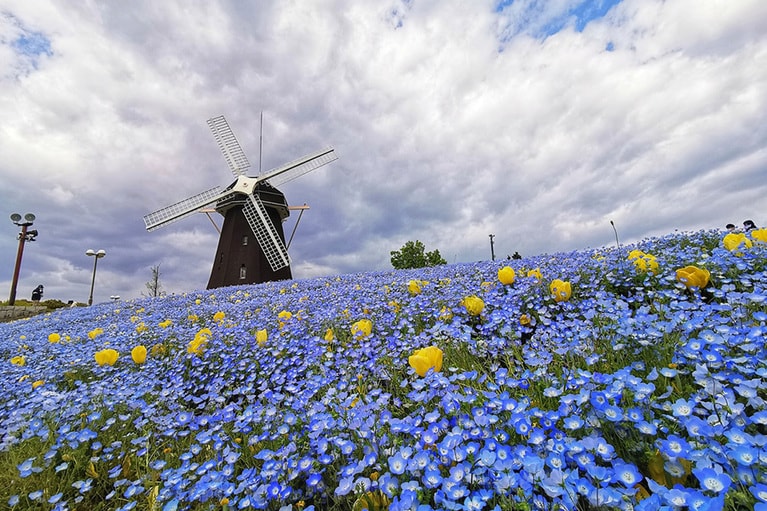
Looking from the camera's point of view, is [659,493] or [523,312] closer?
[659,493]

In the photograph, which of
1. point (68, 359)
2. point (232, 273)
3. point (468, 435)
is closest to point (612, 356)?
point (468, 435)

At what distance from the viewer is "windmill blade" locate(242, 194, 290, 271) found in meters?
24.3

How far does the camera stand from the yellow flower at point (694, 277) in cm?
310

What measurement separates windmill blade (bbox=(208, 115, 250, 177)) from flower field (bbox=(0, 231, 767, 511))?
965 inches

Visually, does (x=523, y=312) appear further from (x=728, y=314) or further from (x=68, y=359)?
(x=68, y=359)

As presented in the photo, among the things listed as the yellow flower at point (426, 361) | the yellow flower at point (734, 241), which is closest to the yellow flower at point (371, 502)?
the yellow flower at point (426, 361)

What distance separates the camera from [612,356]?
230 cm

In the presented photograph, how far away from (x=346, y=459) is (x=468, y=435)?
0.70 metres

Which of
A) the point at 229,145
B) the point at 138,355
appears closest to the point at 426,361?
the point at 138,355

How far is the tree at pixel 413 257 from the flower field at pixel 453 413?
118 feet

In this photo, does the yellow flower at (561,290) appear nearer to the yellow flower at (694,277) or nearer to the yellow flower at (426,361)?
the yellow flower at (694,277)

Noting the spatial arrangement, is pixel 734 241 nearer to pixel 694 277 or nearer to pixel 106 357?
pixel 694 277

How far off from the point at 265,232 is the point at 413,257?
65.8 feet

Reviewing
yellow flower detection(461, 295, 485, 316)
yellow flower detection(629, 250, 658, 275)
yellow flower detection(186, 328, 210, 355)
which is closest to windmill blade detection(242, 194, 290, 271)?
yellow flower detection(186, 328, 210, 355)
